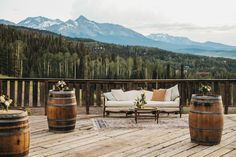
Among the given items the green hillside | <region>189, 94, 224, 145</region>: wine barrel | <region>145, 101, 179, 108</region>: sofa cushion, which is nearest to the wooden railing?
<region>145, 101, 179, 108</region>: sofa cushion

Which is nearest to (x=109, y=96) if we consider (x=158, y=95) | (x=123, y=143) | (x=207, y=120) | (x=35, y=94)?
(x=158, y=95)

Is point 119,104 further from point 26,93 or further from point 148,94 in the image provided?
point 26,93

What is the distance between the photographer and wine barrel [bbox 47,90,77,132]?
6.54 metres

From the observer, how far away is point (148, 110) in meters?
8.05

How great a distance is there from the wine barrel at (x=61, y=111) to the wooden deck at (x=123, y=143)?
0.19 m

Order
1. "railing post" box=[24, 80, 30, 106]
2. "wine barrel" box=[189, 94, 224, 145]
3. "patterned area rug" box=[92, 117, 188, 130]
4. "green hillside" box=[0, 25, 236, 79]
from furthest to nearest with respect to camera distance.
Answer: "green hillside" box=[0, 25, 236, 79]
"railing post" box=[24, 80, 30, 106]
"patterned area rug" box=[92, 117, 188, 130]
"wine barrel" box=[189, 94, 224, 145]

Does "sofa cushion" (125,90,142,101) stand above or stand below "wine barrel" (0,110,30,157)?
above

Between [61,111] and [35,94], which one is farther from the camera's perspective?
[35,94]

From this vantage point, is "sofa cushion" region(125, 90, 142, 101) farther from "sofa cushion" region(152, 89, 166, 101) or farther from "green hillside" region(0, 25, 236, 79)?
"green hillside" region(0, 25, 236, 79)

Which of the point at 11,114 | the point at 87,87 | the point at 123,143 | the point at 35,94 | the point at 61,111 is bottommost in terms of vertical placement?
the point at 123,143

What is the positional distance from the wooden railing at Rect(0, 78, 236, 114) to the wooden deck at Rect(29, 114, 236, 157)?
2.32 m

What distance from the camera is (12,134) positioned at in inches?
173

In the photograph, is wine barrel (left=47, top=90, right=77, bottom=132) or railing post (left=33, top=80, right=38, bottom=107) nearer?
wine barrel (left=47, top=90, right=77, bottom=132)

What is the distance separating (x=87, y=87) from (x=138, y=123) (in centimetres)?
230
